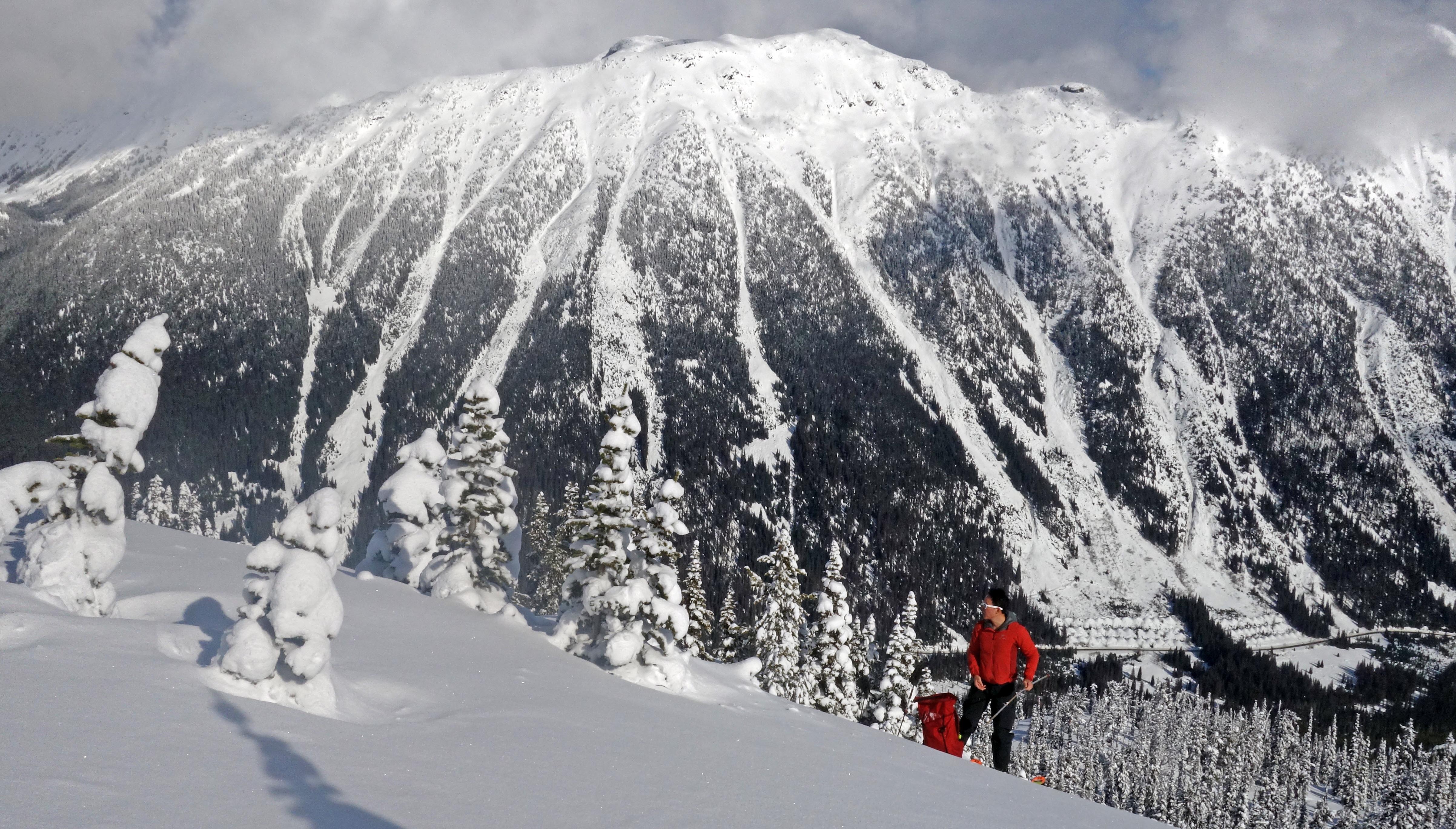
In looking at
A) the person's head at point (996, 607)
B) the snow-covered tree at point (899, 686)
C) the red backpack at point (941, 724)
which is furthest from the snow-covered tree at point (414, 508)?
the snow-covered tree at point (899, 686)

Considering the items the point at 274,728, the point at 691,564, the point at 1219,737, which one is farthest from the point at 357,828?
the point at 1219,737

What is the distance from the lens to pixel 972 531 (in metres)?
177

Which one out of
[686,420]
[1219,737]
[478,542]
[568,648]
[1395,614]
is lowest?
[1219,737]

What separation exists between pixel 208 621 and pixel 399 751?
5.64 m

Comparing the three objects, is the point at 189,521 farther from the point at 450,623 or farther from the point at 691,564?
the point at 450,623

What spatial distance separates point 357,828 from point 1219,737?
127 meters

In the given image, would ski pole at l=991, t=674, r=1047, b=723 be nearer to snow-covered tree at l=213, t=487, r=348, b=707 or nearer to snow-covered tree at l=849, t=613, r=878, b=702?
snow-covered tree at l=213, t=487, r=348, b=707

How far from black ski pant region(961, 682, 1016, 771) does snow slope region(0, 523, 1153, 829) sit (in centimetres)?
92

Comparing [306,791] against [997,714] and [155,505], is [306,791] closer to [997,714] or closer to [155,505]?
[997,714]

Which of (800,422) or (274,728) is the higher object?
(800,422)

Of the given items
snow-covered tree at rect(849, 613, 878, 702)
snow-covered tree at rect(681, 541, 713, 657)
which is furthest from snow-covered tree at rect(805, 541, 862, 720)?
snow-covered tree at rect(681, 541, 713, 657)

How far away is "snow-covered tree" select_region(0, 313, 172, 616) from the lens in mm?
11242

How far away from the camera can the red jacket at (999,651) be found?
12.9 meters

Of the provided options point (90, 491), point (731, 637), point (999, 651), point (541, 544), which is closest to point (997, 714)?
point (999, 651)
